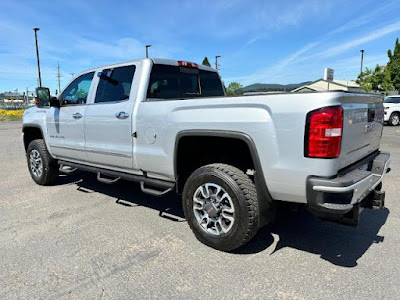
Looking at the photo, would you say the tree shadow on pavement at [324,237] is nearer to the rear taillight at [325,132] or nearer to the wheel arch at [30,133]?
the rear taillight at [325,132]

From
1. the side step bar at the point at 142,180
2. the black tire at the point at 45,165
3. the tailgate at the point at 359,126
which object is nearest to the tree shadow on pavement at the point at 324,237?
the tailgate at the point at 359,126

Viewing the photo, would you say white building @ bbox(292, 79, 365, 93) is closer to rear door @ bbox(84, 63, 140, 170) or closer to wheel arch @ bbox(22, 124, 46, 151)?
rear door @ bbox(84, 63, 140, 170)

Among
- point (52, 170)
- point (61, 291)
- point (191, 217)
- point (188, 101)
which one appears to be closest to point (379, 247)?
point (191, 217)

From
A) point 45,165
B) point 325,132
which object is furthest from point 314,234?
point 45,165

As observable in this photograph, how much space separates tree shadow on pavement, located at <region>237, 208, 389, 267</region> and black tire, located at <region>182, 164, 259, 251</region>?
0.26 m

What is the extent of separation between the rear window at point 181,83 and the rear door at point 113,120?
26 cm

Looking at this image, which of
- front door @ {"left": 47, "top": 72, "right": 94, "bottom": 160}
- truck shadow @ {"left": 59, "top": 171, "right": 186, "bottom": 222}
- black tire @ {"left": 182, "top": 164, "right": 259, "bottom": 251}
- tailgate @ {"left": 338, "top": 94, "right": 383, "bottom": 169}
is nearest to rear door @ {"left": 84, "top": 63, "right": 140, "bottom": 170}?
front door @ {"left": 47, "top": 72, "right": 94, "bottom": 160}

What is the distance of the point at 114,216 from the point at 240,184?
2.06m

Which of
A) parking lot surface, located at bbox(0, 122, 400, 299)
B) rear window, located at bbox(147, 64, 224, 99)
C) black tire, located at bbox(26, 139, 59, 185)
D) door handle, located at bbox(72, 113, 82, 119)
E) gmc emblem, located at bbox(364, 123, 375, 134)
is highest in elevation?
rear window, located at bbox(147, 64, 224, 99)

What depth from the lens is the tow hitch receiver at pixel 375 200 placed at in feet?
10.3

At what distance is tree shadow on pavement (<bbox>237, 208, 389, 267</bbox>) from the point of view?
10.5 feet

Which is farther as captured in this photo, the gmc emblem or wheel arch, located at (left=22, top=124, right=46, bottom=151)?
wheel arch, located at (left=22, top=124, right=46, bottom=151)

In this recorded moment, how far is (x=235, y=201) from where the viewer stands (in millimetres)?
3020

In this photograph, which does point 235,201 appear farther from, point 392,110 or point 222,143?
point 392,110
